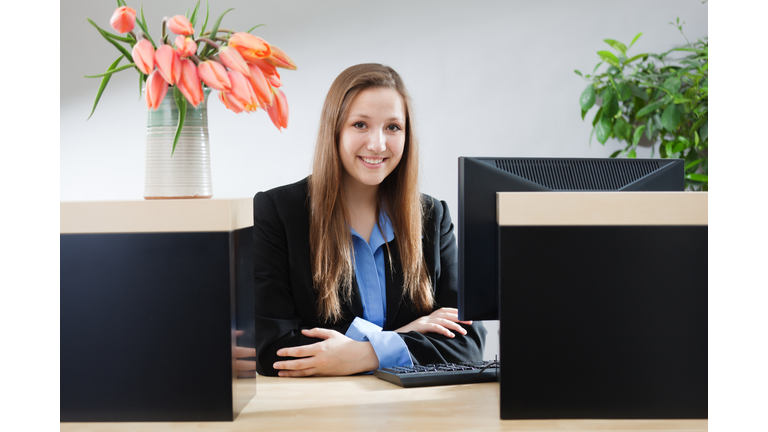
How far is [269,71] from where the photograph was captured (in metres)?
0.86

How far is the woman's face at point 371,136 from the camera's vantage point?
150 centimetres

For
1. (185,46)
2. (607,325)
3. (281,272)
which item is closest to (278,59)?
(185,46)

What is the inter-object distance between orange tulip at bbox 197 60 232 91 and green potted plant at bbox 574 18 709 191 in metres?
2.08

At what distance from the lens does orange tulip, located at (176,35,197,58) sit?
0.79m

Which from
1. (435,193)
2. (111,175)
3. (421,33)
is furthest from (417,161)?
(111,175)

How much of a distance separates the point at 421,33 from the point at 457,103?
40 centimetres

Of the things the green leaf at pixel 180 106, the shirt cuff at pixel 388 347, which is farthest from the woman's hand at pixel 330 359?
the green leaf at pixel 180 106

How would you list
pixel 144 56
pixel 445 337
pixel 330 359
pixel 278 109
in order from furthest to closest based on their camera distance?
pixel 445 337
pixel 330 359
pixel 278 109
pixel 144 56

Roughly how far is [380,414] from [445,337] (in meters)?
0.52

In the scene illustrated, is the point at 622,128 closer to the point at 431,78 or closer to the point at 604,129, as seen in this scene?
the point at 604,129

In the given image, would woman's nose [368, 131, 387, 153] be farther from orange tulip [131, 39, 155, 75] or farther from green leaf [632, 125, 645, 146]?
green leaf [632, 125, 645, 146]

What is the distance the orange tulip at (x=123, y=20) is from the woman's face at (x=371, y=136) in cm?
75

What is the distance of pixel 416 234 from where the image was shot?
158 centimetres

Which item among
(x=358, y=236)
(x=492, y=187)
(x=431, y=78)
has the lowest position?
(x=358, y=236)
